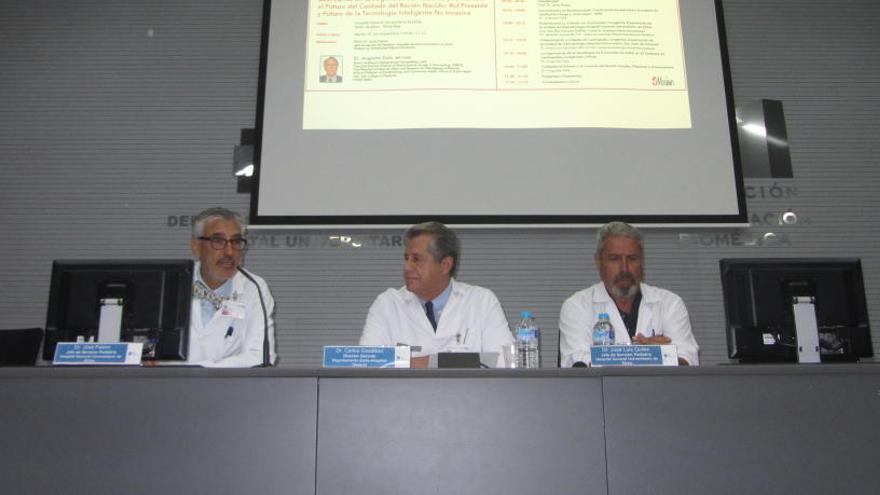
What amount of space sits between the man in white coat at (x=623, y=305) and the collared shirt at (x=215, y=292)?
4.26 ft

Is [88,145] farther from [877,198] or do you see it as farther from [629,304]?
[877,198]

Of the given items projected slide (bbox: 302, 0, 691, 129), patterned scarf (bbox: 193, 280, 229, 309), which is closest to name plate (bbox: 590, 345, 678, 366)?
patterned scarf (bbox: 193, 280, 229, 309)

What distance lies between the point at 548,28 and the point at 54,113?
2.54 metres

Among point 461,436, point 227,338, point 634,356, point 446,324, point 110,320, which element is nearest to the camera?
point 461,436

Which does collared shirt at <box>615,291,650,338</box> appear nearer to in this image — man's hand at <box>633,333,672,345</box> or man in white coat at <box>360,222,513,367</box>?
man's hand at <box>633,333,672,345</box>

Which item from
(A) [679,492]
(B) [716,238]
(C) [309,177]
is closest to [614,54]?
(B) [716,238]

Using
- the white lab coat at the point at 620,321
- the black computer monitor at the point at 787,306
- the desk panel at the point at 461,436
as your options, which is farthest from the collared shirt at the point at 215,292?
the black computer monitor at the point at 787,306

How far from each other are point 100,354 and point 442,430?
2.84ft

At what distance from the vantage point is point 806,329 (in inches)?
79.1

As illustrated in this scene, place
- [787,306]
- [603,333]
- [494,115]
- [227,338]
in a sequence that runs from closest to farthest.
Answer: [787,306], [603,333], [227,338], [494,115]

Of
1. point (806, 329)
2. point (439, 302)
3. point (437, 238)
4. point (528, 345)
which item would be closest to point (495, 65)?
point (437, 238)

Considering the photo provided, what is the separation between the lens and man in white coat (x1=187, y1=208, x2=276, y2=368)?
258cm

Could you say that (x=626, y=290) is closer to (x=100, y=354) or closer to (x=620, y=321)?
(x=620, y=321)

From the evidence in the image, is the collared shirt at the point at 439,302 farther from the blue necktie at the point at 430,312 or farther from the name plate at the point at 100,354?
the name plate at the point at 100,354
